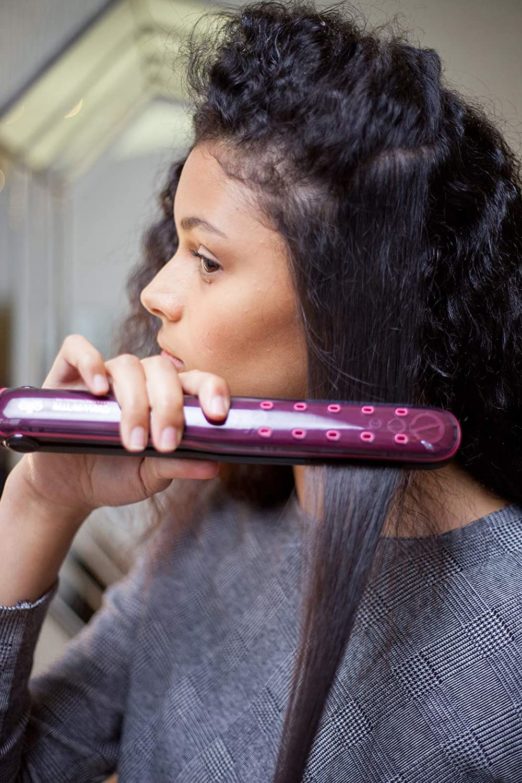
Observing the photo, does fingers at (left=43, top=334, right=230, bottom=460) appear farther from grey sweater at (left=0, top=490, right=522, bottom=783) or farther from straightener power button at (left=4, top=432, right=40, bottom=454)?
grey sweater at (left=0, top=490, right=522, bottom=783)

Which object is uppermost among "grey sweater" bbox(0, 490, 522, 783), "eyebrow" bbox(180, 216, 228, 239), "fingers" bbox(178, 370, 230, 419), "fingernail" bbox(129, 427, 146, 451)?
"eyebrow" bbox(180, 216, 228, 239)

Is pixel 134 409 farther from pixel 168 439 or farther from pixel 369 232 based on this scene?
pixel 369 232

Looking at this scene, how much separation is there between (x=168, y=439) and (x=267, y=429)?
2.3 inches

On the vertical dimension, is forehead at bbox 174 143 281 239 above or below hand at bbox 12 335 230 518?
above

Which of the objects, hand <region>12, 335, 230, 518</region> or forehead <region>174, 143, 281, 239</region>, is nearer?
hand <region>12, 335, 230, 518</region>

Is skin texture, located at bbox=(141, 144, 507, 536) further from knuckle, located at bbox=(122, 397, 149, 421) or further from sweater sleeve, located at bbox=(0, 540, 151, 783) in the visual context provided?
sweater sleeve, located at bbox=(0, 540, 151, 783)

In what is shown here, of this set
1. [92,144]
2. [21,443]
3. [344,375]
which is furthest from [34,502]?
[92,144]

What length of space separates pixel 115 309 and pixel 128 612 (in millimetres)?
379

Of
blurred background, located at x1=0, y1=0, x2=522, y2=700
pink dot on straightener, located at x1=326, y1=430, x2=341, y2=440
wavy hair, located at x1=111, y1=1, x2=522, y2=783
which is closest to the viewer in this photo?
pink dot on straightener, located at x1=326, y1=430, x2=341, y2=440

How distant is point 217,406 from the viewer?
17.9 inches

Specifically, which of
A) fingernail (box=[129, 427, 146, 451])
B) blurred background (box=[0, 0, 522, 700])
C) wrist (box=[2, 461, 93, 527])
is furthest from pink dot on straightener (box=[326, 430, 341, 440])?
blurred background (box=[0, 0, 522, 700])

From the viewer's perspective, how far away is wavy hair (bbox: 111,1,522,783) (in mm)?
546

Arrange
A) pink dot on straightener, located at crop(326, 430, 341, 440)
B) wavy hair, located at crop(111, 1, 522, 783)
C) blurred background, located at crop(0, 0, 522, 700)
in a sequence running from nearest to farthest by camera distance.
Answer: pink dot on straightener, located at crop(326, 430, 341, 440) < wavy hair, located at crop(111, 1, 522, 783) < blurred background, located at crop(0, 0, 522, 700)

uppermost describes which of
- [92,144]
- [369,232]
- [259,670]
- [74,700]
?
[369,232]
